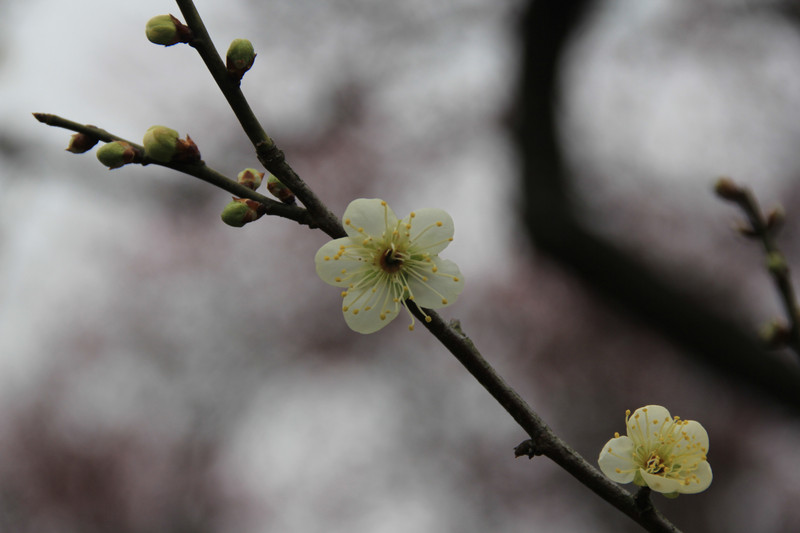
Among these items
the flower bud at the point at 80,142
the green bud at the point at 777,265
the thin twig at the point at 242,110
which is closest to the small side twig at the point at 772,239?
the green bud at the point at 777,265

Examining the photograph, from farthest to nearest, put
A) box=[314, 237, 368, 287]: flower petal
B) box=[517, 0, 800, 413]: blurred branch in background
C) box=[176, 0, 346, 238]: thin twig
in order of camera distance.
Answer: box=[517, 0, 800, 413]: blurred branch in background → box=[314, 237, 368, 287]: flower petal → box=[176, 0, 346, 238]: thin twig

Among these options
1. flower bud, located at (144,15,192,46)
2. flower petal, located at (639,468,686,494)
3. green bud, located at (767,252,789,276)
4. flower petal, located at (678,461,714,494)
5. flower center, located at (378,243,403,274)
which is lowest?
flower petal, located at (678,461,714,494)

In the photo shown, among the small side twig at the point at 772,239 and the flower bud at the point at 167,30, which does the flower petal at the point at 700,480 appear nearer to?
the small side twig at the point at 772,239

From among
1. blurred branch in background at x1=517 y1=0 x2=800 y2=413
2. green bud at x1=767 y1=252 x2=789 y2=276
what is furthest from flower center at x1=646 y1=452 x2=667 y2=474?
blurred branch in background at x1=517 y1=0 x2=800 y2=413

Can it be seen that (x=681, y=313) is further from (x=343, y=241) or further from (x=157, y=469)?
(x=157, y=469)

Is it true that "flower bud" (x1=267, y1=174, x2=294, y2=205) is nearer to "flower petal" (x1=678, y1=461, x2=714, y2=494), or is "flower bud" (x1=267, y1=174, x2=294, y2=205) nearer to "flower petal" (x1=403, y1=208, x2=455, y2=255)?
"flower petal" (x1=403, y1=208, x2=455, y2=255)
